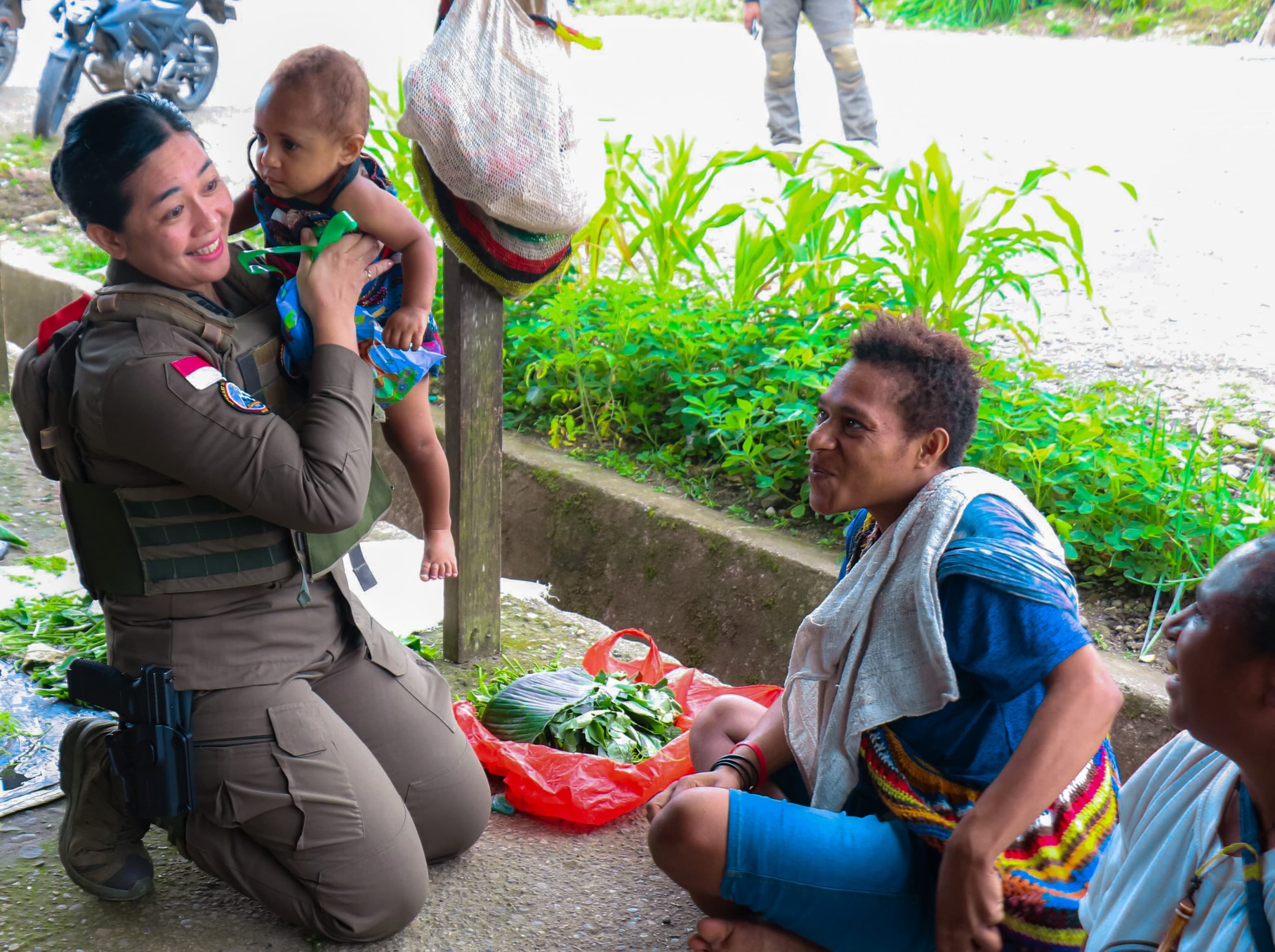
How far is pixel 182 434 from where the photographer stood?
5.87 ft

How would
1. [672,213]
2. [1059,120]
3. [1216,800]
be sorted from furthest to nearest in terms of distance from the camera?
1. [1059,120]
2. [672,213]
3. [1216,800]

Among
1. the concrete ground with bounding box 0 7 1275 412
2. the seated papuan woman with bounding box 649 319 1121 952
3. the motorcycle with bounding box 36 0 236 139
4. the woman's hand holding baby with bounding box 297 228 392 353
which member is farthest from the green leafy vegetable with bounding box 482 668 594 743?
the motorcycle with bounding box 36 0 236 139

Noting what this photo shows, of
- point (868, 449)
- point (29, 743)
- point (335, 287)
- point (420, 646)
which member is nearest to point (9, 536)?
point (29, 743)

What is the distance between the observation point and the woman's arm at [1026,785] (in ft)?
5.39

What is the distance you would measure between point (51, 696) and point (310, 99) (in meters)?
1.57

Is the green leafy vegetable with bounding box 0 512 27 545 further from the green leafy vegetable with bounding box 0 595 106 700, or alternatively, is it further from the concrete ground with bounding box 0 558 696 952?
the concrete ground with bounding box 0 558 696 952

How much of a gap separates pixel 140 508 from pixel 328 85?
842 millimetres

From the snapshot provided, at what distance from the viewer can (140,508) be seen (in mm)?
1871

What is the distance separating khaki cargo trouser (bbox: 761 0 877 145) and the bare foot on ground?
5.46 meters

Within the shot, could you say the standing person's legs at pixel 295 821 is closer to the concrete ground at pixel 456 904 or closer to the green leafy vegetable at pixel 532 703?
the concrete ground at pixel 456 904

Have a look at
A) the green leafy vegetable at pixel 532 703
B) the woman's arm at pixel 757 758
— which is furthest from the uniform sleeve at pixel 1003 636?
the green leafy vegetable at pixel 532 703

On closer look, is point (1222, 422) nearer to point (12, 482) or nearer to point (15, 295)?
point (12, 482)

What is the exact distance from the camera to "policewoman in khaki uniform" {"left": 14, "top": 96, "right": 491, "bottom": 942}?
5.97 feet

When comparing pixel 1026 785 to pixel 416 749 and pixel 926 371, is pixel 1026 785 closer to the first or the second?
pixel 926 371
